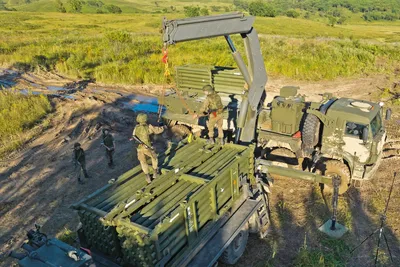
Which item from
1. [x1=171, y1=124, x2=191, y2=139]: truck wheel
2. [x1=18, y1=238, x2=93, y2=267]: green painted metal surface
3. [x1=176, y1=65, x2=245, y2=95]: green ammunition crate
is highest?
[x1=176, y1=65, x2=245, y2=95]: green ammunition crate

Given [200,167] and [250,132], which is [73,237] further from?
[250,132]

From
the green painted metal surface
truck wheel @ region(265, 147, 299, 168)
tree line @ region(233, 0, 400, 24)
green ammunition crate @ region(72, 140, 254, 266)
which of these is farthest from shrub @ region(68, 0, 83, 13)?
the green painted metal surface

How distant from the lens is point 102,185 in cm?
1073

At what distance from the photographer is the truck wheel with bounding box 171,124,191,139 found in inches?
476

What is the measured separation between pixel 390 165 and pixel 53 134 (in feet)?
43.5

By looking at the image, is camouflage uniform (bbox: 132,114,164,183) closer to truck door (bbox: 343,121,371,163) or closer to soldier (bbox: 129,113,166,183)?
soldier (bbox: 129,113,166,183)

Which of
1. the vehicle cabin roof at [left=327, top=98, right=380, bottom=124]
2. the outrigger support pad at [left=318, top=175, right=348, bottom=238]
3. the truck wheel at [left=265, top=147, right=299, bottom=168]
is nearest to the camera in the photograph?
the outrigger support pad at [left=318, top=175, right=348, bottom=238]

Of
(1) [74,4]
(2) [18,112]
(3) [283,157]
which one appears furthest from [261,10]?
(3) [283,157]

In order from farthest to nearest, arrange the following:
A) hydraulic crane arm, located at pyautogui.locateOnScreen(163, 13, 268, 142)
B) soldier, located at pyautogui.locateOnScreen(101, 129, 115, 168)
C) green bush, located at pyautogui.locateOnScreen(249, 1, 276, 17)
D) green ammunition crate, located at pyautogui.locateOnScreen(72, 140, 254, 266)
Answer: green bush, located at pyautogui.locateOnScreen(249, 1, 276, 17) → soldier, located at pyautogui.locateOnScreen(101, 129, 115, 168) → hydraulic crane arm, located at pyautogui.locateOnScreen(163, 13, 268, 142) → green ammunition crate, located at pyautogui.locateOnScreen(72, 140, 254, 266)

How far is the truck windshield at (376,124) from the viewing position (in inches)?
356

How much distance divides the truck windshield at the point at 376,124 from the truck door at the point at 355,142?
0.33m

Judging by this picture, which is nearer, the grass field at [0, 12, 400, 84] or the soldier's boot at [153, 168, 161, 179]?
the soldier's boot at [153, 168, 161, 179]

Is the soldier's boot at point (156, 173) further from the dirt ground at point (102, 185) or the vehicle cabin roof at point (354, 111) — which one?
the vehicle cabin roof at point (354, 111)

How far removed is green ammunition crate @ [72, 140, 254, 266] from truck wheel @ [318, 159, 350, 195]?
10.4ft
